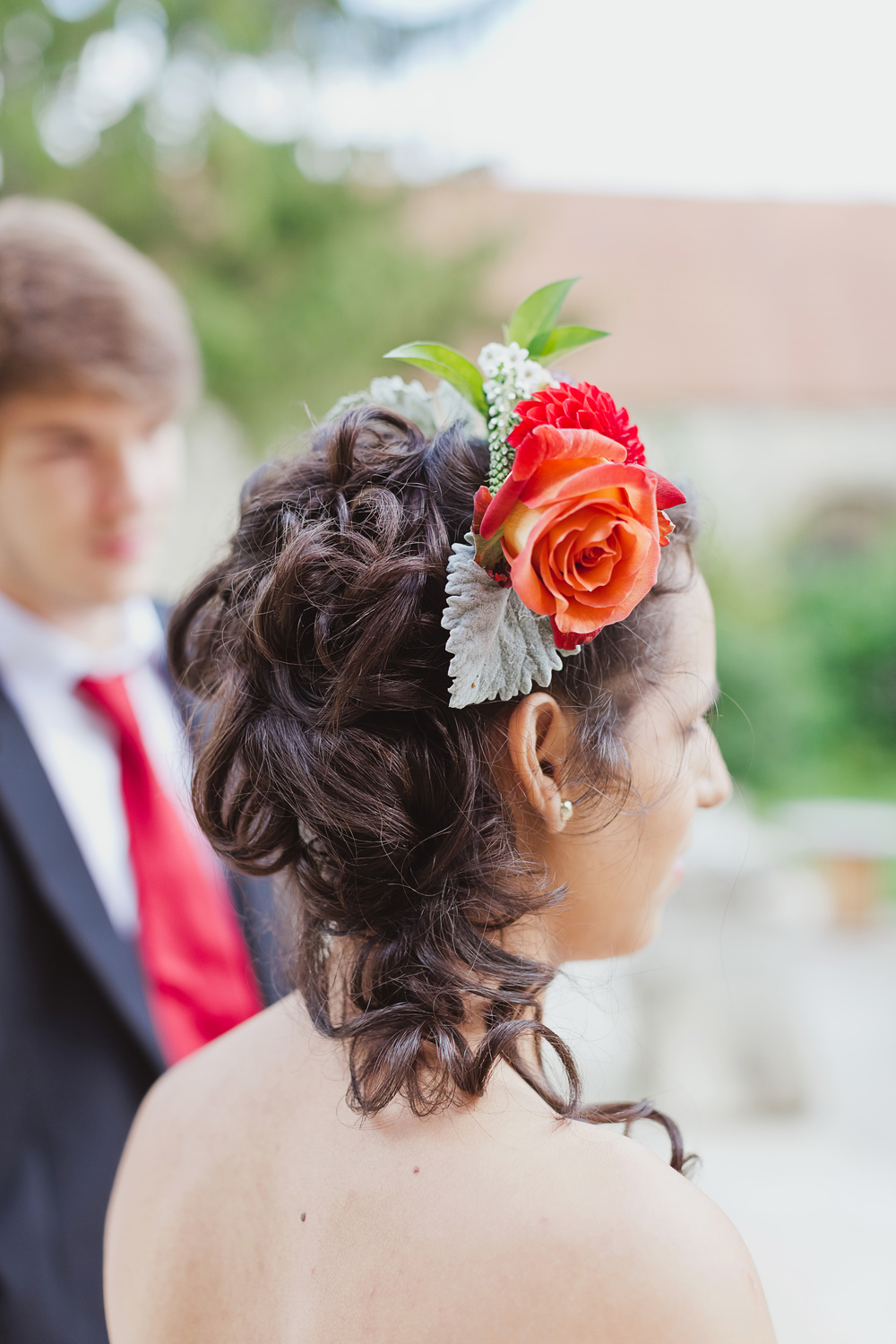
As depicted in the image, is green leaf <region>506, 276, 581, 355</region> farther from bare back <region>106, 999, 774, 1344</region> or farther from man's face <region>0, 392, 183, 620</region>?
man's face <region>0, 392, 183, 620</region>

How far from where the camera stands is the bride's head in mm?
1079

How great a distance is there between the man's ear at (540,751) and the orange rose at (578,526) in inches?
4.6

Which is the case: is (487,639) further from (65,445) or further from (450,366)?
(65,445)

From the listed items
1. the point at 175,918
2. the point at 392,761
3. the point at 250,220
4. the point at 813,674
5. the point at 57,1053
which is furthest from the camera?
the point at 813,674

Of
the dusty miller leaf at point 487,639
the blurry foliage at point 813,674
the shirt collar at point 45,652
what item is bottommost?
the blurry foliage at point 813,674

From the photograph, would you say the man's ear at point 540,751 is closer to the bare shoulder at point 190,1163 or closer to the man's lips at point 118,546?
the bare shoulder at point 190,1163

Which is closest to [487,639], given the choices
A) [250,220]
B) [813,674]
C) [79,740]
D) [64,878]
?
[64,878]

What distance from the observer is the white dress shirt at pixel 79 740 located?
6.63 ft

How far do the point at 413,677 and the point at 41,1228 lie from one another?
1295 millimetres

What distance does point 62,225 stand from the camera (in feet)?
7.06

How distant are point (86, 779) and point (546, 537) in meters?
1.43

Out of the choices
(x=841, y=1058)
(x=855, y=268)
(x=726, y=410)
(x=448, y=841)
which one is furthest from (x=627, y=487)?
(x=855, y=268)

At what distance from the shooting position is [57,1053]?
71.4 inches

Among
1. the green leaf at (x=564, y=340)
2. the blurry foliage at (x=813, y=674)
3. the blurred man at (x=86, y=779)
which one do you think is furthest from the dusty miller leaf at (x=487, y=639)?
the blurry foliage at (x=813, y=674)
